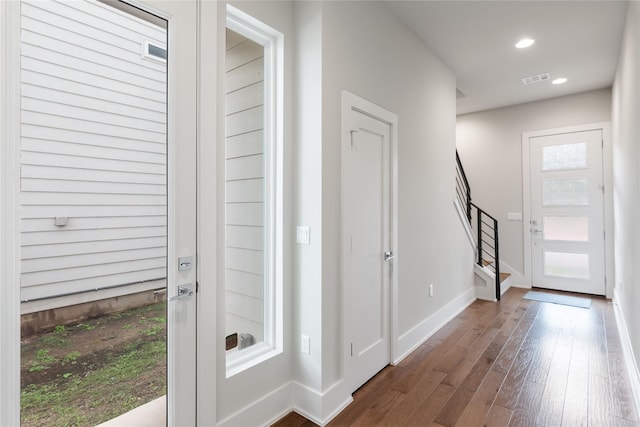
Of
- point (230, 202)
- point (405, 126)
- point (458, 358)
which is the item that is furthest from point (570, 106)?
point (230, 202)

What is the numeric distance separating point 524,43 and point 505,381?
3.24m

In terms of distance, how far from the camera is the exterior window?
2133mm

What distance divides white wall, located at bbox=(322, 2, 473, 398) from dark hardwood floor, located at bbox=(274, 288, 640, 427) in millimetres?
305

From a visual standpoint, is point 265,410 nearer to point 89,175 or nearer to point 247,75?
point 89,175

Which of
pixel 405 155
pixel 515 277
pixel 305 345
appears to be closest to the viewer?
pixel 305 345

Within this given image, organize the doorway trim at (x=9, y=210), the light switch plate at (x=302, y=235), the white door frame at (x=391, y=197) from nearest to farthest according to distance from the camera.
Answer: the doorway trim at (x=9, y=210), the light switch plate at (x=302, y=235), the white door frame at (x=391, y=197)

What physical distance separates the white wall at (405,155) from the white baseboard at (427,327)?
0.09ft

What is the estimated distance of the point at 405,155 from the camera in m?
3.05

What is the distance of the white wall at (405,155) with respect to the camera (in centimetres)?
216

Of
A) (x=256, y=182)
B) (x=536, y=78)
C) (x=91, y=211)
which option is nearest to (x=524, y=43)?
(x=536, y=78)

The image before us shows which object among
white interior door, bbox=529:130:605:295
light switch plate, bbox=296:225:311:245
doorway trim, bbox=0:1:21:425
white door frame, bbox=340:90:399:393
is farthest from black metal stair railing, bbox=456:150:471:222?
doorway trim, bbox=0:1:21:425

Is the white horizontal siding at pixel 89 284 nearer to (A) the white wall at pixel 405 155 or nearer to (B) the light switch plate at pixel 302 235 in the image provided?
(B) the light switch plate at pixel 302 235

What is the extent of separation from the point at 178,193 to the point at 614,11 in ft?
12.5

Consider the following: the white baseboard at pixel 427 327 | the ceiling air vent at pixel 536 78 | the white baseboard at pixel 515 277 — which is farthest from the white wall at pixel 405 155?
the white baseboard at pixel 515 277
